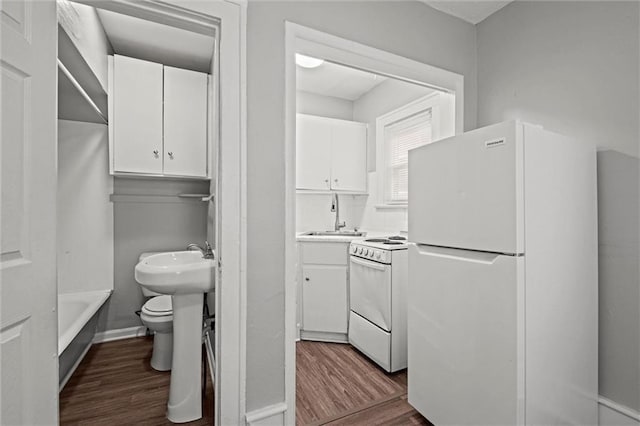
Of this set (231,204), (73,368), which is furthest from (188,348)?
(73,368)

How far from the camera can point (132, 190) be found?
9.42 ft

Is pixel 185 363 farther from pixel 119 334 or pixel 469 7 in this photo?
pixel 469 7

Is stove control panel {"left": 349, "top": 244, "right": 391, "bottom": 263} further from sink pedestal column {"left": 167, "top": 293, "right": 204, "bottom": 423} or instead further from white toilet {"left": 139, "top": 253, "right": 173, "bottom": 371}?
white toilet {"left": 139, "top": 253, "right": 173, "bottom": 371}

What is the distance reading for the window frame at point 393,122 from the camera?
9.12 ft

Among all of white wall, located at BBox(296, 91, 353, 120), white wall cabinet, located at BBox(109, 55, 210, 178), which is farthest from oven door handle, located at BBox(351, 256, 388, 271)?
white wall, located at BBox(296, 91, 353, 120)

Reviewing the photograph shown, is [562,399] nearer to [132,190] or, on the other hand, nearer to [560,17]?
[560,17]

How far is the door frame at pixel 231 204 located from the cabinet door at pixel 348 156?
2055 mm

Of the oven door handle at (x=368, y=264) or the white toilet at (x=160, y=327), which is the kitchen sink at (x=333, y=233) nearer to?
the oven door handle at (x=368, y=264)

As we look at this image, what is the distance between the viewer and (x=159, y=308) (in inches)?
89.5

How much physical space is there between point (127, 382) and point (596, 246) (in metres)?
2.97

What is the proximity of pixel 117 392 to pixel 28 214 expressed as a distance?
1.57 metres

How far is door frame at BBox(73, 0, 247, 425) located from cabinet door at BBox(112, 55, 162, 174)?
141cm

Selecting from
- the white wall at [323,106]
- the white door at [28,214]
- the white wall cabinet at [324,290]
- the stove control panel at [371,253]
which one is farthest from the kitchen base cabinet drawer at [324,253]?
the white door at [28,214]

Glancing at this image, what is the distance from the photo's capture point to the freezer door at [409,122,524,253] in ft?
4.27
